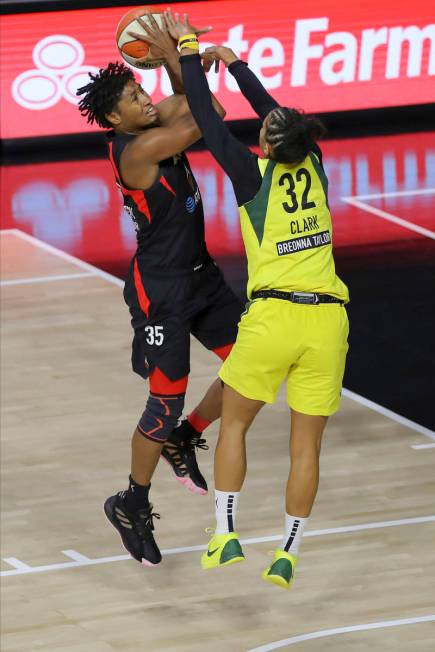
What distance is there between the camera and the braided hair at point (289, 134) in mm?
6410

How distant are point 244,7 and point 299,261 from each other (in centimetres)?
1278

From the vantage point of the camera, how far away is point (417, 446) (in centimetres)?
1029

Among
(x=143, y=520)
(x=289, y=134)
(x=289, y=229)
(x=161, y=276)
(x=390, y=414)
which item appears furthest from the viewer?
(x=390, y=414)

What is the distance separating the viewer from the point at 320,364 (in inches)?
265

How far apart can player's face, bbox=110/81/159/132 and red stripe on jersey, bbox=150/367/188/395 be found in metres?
1.27

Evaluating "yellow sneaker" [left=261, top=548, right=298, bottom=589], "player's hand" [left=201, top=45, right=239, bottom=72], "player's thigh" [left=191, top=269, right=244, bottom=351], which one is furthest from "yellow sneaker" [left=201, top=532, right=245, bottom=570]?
"player's hand" [left=201, top=45, right=239, bottom=72]

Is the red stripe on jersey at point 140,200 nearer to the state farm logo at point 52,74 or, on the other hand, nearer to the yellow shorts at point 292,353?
the yellow shorts at point 292,353

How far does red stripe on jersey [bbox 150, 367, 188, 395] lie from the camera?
7438mm

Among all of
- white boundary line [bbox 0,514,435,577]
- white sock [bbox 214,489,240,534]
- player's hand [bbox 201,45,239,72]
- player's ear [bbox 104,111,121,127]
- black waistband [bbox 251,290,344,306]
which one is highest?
player's hand [bbox 201,45,239,72]

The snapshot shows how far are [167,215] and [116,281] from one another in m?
6.89

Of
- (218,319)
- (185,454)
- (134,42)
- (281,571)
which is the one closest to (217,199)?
(185,454)

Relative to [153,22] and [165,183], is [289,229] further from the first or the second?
[153,22]

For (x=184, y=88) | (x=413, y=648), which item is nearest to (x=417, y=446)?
(x=413, y=648)

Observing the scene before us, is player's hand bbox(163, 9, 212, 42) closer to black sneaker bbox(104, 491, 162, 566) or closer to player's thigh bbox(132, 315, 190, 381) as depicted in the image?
player's thigh bbox(132, 315, 190, 381)
